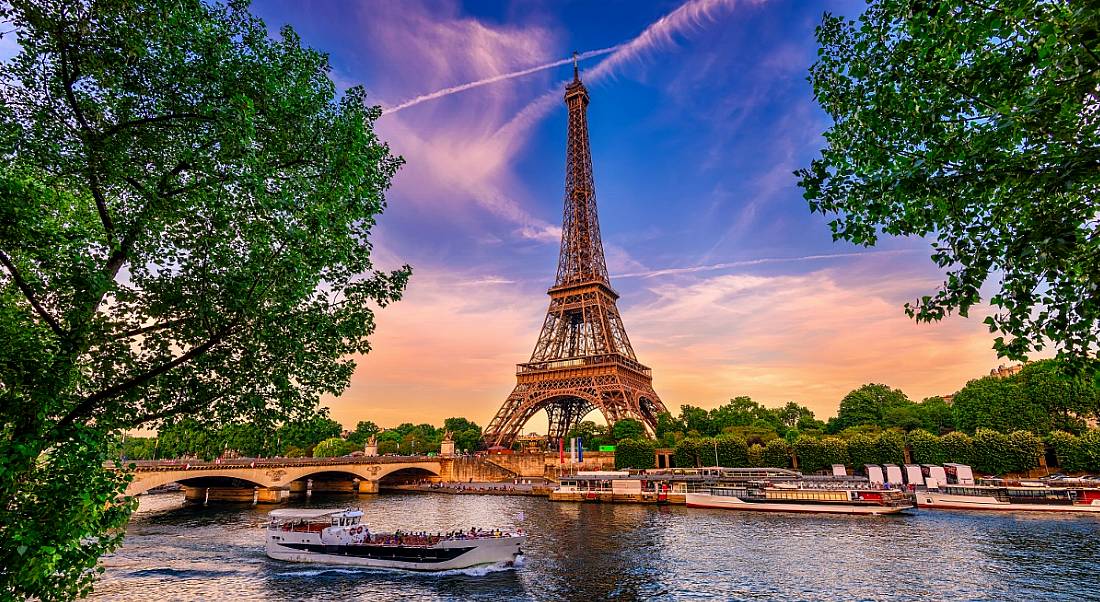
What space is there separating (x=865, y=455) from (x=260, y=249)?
7630 centimetres

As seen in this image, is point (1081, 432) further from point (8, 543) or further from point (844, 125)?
point (8, 543)

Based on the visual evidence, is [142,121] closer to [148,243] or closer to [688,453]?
[148,243]

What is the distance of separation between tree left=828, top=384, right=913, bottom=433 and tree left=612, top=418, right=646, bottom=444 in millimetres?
34399

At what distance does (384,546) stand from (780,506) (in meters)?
37.5

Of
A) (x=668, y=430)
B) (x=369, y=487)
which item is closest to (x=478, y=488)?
(x=369, y=487)

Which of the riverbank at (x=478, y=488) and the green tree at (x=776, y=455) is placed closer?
the riverbank at (x=478, y=488)

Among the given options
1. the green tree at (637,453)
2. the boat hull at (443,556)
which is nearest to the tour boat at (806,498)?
the green tree at (637,453)

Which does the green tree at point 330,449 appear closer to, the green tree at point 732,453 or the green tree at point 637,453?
the green tree at point 637,453

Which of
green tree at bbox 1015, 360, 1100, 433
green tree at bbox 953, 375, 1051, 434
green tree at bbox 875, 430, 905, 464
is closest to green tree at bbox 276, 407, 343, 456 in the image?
green tree at bbox 875, 430, 905, 464

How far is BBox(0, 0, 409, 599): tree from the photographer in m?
8.00

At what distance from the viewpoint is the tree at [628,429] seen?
8262 centimetres

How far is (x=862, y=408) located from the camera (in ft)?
300

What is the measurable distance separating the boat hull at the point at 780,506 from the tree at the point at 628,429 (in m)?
24.4

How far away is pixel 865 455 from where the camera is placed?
2675 inches
